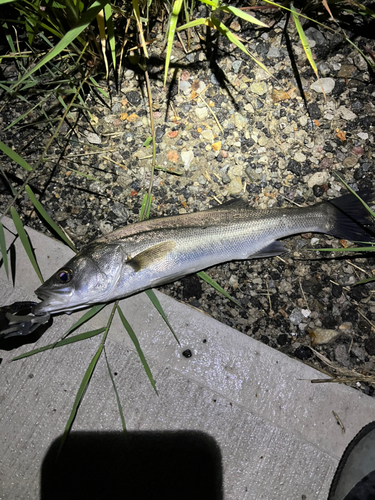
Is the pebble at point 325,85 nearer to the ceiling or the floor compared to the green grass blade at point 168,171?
nearer to the ceiling

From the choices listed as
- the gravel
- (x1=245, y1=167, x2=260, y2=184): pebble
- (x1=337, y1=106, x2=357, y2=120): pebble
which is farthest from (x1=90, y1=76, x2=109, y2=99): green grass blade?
(x1=337, y1=106, x2=357, y2=120): pebble

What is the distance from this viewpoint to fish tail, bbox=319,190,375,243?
2.91 meters

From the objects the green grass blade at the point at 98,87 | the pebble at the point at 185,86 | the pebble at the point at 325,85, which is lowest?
the pebble at the point at 325,85

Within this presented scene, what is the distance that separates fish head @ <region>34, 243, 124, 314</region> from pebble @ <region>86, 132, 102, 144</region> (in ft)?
3.89

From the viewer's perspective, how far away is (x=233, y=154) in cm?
319

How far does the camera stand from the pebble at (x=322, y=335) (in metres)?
2.89

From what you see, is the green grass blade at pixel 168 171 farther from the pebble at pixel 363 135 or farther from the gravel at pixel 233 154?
the pebble at pixel 363 135

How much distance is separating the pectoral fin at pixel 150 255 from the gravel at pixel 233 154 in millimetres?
403

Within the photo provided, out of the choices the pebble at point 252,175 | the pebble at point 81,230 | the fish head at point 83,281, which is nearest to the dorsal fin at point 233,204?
the pebble at point 252,175

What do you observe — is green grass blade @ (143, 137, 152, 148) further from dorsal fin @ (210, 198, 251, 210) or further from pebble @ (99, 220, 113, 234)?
dorsal fin @ (210, 198, 251, 210)

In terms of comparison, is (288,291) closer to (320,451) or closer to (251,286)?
(251,286)

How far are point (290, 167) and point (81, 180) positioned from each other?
1980mm

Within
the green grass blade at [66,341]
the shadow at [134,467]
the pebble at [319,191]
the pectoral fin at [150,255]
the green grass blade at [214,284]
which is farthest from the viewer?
the pebble at [319,191]

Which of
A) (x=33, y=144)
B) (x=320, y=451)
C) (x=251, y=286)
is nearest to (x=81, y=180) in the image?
(x=33, y=144)
